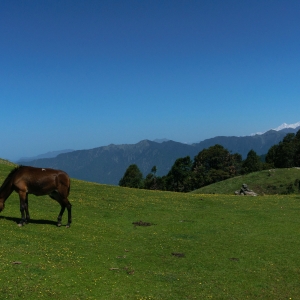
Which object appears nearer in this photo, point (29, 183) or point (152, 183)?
point (29, 183)

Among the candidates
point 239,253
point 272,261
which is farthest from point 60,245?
point 272,261

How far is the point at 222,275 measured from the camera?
13.4 metres

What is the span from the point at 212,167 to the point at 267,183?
5631 centimetres

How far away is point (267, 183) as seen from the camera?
216 feet

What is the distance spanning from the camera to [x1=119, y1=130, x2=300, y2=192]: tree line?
111188mm

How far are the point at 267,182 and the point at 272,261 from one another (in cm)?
5461

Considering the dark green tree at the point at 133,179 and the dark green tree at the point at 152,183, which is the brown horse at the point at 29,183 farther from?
the dark green tree at the point at 152,183

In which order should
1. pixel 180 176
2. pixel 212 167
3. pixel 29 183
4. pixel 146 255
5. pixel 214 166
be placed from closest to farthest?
1. pixel 146 255
2. pixel 29 183
3. pixel 180 176
4. pixel 214 166
5. pixel 212 167

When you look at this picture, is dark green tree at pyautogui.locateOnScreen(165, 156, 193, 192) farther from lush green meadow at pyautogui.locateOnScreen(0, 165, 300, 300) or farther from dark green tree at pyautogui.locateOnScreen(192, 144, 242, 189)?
lush green meadow at pyautogui.locateOnScreen(0, 165, 300, 300)

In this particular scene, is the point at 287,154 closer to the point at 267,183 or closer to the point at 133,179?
the point at 267,183

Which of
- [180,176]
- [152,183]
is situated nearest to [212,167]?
[180,176]

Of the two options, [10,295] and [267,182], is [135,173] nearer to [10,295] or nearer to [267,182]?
[267,182]

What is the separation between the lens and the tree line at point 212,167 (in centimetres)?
11119

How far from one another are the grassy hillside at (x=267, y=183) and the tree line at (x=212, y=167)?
3756cm
